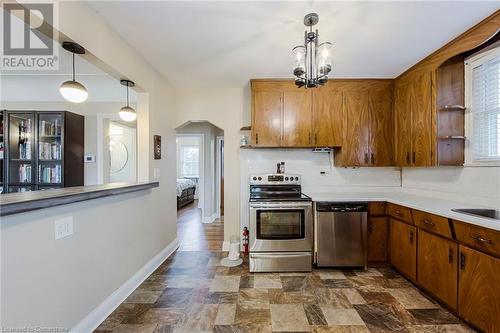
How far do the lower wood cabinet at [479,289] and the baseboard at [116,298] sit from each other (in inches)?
118

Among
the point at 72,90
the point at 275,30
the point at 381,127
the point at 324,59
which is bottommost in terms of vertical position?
the point at 381,127

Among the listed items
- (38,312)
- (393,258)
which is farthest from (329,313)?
(38,312)

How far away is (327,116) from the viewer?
340cm

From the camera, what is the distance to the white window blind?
234 centimetres

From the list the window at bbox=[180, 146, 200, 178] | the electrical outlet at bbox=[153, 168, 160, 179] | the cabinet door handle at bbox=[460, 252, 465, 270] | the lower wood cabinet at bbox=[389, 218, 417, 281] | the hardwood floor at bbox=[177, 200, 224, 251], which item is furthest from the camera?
the window at bbox=[180, 146, 200, 178]

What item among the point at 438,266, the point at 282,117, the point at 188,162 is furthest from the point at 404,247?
the point at 188,162

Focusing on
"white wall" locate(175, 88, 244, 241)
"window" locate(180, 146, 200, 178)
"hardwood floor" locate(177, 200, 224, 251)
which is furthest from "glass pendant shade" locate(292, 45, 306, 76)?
"window" locate(180, 146, 200, 178)

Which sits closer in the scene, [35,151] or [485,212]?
[485,212]

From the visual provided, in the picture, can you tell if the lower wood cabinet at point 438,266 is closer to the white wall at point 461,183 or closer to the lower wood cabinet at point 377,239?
the lower wood cabinet at point 377,239

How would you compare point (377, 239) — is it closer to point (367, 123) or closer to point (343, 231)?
point (343, 231)

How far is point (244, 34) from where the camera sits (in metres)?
2.26

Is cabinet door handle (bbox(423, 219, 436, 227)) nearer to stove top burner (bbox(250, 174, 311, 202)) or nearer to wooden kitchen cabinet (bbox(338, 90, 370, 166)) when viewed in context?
wooden kitchen cabinet (bbox(338, 90, 370, 166))

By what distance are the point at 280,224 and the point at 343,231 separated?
787 mm

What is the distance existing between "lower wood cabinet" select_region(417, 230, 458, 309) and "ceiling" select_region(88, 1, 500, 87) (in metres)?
1.92
